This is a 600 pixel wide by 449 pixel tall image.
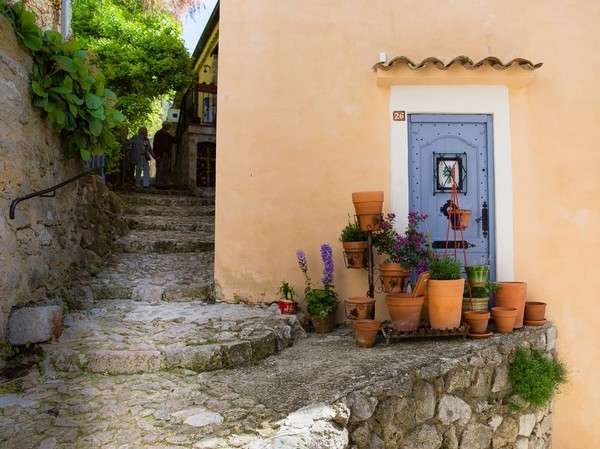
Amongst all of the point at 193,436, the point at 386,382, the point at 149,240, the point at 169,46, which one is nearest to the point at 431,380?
the point at 386,382

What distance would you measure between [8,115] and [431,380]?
12.0 feet

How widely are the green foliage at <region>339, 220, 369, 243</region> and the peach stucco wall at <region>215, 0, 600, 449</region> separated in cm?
29

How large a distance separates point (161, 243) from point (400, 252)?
3390 millimetres

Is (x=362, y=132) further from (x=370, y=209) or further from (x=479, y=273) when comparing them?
(x=479, y=273)

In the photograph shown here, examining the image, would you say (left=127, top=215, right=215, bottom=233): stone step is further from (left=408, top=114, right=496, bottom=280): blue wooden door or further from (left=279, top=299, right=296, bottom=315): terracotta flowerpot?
(left=408, top=114, right=496, bottom=280): blue wooden door

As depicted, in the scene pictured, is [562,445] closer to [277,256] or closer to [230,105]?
[277,256]

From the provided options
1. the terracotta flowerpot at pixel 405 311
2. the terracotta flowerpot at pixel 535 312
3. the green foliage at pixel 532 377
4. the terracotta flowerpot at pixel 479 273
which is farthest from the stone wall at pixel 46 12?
the terracotta flowerpot at pixel 535 312

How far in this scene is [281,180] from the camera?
523 cm

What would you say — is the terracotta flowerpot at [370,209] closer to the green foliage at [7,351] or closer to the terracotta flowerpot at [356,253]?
the terracotta flowerpot at [356,253]

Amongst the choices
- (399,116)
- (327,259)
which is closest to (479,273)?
(327,259)

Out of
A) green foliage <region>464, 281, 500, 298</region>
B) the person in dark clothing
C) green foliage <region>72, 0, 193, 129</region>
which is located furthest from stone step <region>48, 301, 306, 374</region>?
the person in dark clothing

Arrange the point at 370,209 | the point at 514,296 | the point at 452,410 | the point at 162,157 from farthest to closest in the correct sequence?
the point at 162,157 → the point at 514,296 → the point at 370,209 → the point at 452,410

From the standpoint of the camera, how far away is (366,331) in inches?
165

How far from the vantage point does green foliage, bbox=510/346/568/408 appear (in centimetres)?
420
